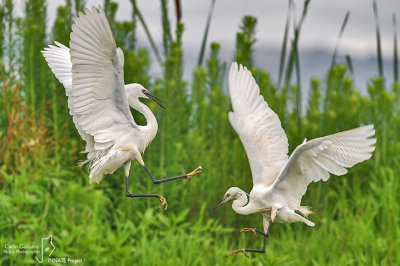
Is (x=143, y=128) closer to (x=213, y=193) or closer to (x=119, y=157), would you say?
(x=119, y=157)

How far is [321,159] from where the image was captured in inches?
54.3

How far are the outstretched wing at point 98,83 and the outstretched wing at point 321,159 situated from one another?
0.40 metres

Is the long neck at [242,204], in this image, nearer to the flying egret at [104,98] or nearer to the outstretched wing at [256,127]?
the outstretched wing at [256,127]

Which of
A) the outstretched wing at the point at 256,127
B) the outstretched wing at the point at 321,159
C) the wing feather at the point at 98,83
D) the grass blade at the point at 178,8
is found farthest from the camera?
the grass blade at the point at 178,8

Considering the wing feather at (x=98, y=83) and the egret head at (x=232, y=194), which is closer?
the wing feather at (x=98, y=83)

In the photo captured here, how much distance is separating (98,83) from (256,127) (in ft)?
1.86

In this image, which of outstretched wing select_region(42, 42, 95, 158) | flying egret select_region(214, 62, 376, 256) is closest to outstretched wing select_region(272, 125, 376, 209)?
flying egret select_region(214, 62, 376, 256)

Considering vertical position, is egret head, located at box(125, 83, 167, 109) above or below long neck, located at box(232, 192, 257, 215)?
above

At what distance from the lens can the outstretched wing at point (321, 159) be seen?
1.30 m

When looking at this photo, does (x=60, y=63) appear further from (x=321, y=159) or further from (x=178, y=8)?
(x=321, y=159)

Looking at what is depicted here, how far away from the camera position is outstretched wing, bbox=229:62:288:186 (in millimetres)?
1450

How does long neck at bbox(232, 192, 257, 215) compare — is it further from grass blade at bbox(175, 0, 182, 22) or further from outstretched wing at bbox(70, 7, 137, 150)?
grass blade at bbox(175, 0, 182, 22)

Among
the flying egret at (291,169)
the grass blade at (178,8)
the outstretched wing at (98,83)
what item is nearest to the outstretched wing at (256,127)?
the flying egret at (291,169)

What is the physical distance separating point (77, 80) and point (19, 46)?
9.16ft
